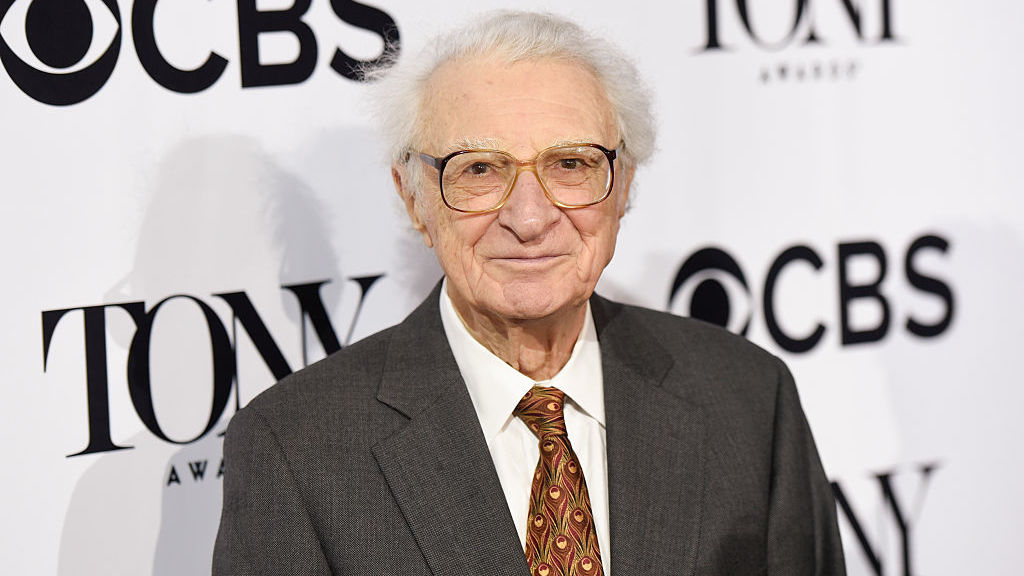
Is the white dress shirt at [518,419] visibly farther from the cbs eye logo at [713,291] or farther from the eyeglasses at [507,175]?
the cbs eye logo at [713,291]

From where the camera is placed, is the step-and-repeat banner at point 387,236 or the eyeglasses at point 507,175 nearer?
the eyeglasses at point 507,175

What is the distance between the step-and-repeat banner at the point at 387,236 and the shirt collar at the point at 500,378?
428 mm

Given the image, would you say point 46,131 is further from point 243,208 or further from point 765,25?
point 765,25

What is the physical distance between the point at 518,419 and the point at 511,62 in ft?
1.64

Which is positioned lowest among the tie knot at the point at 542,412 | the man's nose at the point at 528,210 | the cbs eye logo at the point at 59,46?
the tie knot at the point at 542,412

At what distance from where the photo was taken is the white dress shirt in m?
1.45

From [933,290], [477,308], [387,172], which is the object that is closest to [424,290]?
[387,172]

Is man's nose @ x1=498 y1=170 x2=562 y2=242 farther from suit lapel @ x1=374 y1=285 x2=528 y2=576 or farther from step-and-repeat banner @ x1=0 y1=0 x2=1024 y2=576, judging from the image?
step-and-repeat banner @ x1=0 y1=0 x2=1024 y2=576

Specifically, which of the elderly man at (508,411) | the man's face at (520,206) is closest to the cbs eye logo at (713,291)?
the elderly man at (508,411)

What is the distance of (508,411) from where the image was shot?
57.8 inches

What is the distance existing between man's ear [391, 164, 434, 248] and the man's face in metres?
0.05

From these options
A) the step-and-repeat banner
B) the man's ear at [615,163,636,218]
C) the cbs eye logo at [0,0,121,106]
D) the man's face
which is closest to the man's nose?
the man's face

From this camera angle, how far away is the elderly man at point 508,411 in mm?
1381

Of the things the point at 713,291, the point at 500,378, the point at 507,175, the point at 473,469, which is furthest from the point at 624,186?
the point at 713,291
